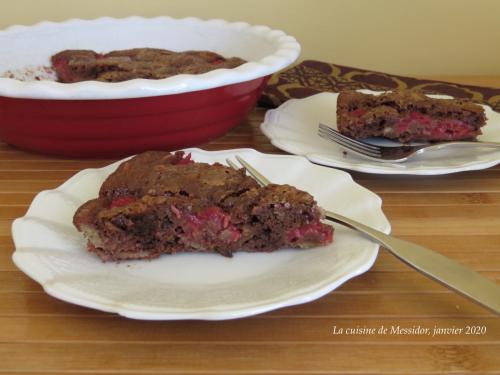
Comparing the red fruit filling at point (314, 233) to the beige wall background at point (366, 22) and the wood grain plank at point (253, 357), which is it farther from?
the beige wall background at point (366, 22)

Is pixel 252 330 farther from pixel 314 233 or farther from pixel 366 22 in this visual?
pixel 366 22

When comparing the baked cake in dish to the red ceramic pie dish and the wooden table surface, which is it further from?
the wooden table surface

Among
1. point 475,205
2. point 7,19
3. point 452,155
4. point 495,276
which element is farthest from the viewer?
point 7,19

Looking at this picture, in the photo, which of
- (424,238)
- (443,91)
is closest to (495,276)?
(424,238)

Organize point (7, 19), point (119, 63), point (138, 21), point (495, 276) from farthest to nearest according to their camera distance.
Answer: point (7, 19) → point (138, 21) → point (119, 63) → point (495, 276)

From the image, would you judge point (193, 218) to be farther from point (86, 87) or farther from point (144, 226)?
point (86, 87)

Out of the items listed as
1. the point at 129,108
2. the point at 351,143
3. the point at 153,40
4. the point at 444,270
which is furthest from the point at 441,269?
the point at 153,40

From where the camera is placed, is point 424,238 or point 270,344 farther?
point 424,238

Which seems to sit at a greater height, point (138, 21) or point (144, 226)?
point (138, 21)
